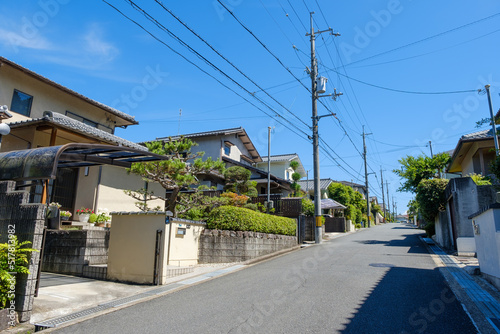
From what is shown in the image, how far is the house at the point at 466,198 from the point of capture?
41.2 ft

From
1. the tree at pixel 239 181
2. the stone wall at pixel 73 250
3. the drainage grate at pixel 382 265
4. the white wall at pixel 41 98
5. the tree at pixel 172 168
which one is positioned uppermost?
the white wall at pixel 41 98

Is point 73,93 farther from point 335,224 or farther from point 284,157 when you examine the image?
point 284,157

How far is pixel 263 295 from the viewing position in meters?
6.78

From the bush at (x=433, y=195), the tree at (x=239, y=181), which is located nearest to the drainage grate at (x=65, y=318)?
the tree at (x=239, y=181)

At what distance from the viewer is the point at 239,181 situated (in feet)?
66.3

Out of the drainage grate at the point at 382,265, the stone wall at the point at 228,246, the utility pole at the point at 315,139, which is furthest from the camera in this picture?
the utility pole at the point at 315,139

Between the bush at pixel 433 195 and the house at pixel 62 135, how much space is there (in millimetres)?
13988

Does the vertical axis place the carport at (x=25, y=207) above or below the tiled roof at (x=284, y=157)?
below

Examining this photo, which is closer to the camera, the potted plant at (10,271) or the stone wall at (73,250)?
the potted plant at (10,271)

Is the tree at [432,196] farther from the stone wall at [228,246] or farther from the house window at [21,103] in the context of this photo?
the house window at [21,103]

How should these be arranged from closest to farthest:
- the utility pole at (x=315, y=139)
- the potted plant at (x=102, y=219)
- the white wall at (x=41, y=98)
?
the potted plant at (x=102, y=219), the white wall at (x=41, y=98), the utility pole at (x=315, y=139)

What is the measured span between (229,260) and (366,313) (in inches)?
274

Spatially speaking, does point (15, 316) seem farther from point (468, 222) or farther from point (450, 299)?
point (468, 222)

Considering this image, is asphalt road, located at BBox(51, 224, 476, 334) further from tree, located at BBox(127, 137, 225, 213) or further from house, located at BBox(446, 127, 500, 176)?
house, located at BBox(446, 127, 500, 176)
